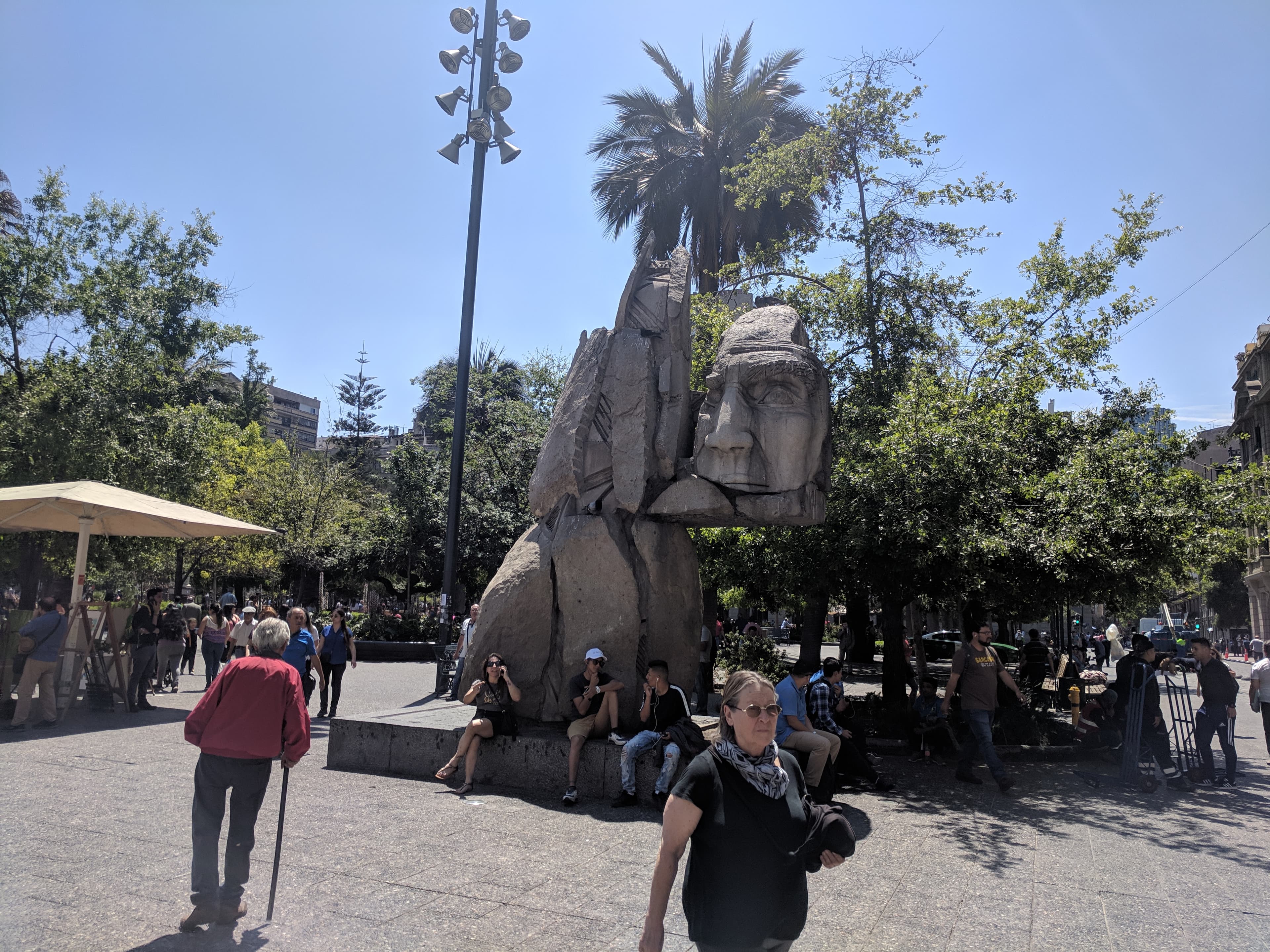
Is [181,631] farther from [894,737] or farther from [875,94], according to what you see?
[875,94]

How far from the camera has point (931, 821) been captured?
275 inches

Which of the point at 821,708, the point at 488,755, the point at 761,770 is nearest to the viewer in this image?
the point at 761,770

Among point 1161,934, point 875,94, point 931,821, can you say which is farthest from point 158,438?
point 1161,934

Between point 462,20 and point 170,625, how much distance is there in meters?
10.1

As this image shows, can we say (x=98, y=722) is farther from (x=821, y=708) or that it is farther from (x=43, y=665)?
(x=821, y=708)

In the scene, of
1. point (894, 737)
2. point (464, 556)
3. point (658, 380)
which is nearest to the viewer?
point (658, 380)

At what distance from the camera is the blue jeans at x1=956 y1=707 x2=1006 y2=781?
830 centimetres

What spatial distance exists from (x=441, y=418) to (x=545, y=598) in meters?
30.6

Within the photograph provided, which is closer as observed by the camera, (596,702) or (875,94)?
(596,702)

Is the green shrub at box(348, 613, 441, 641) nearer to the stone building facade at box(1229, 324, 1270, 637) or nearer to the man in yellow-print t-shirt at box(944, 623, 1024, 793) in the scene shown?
the man in yellow-print t-shirt at box(944, 623, 1024, 793)

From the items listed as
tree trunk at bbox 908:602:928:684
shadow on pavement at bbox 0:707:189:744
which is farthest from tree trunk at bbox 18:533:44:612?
tree trunk at bbox 908:602:928:684

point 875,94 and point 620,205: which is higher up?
point 620,205

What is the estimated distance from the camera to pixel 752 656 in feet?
63.2

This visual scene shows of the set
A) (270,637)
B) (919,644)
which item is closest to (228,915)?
(270,637)
